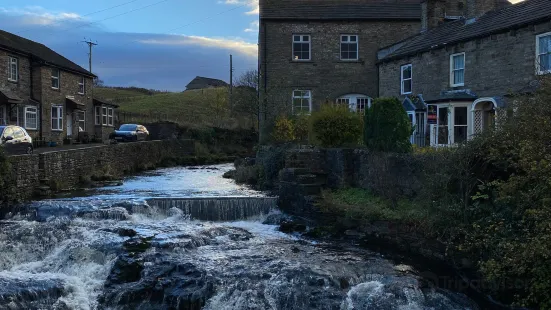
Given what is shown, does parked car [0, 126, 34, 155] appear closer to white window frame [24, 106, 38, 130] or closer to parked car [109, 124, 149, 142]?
white window frame [24, 106, 38, 130]

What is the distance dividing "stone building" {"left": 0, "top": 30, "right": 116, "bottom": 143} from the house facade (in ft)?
76.1

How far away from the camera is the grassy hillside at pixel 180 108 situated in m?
52.5

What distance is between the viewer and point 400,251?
1201cm

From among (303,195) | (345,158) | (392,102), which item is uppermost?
(392,102)

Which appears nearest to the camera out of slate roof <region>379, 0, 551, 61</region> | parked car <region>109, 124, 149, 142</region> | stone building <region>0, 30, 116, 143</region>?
slate roof <region>379, 0, 551, 61</region>

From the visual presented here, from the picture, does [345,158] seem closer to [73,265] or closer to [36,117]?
[73,265]

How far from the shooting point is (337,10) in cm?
3278

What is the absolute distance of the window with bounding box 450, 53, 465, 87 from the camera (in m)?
23.3

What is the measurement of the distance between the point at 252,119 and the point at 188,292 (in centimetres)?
4192

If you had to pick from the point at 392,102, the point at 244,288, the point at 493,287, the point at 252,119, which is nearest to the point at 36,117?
the point at 252,119

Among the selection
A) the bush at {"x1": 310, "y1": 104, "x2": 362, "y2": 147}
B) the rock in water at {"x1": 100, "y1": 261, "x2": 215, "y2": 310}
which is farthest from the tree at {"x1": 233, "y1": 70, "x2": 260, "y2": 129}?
the rock in water at {"x1": 100, "y1": 261, "x2": 215, "y2": 310}

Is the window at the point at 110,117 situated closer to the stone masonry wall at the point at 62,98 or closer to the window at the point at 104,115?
the window at the point at 104,115

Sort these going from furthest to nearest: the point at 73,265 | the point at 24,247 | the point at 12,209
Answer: the point at 12,209 < the point at 24,247 < the point at 73,265

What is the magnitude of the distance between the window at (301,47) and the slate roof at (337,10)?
126 cm
